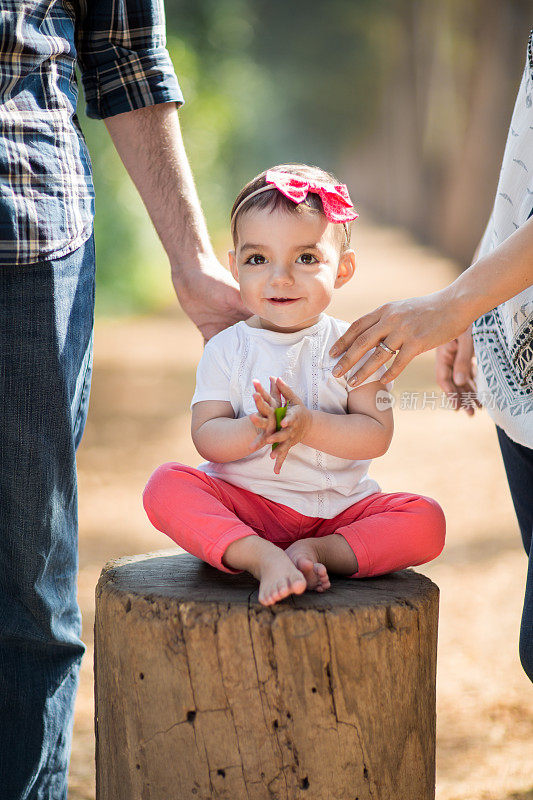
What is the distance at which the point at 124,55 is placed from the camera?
2.01 metres

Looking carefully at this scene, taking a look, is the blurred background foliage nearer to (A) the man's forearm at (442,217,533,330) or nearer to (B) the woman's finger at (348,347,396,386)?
(B) the woman's finger at (348,347,396,386)

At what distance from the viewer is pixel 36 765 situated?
1926 millimetres

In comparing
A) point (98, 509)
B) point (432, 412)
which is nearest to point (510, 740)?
point (98, 509)

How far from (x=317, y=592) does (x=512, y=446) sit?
2.12 feet

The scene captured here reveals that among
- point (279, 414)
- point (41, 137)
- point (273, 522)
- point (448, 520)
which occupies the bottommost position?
point (448, 520)

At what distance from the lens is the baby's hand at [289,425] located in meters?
1.69

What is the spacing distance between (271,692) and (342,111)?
743 inches

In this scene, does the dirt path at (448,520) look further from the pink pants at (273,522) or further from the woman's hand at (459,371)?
the pink pants at (273,522)

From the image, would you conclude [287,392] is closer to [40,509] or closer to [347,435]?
[347,435]

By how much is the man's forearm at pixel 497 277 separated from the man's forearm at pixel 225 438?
47cm

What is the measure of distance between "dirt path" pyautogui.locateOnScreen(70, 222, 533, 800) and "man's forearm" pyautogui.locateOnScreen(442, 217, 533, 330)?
0.60 meters

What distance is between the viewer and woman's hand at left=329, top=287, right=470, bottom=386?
64.9 inches

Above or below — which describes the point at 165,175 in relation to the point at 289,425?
above

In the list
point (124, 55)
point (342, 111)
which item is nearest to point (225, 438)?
point (124, 55)
